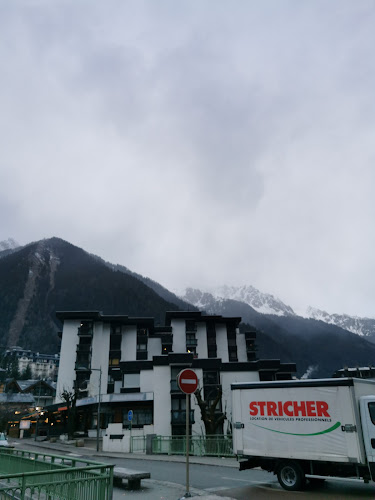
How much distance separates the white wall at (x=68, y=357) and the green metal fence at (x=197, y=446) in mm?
44311

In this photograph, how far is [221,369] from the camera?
5228 cm

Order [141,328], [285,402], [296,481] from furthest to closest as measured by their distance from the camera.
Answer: [141,328] → [285,402] → [296,481]

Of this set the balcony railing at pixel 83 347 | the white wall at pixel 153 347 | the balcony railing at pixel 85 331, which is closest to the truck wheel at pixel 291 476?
the white wall at pixel 153 347

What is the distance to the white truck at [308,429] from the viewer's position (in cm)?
1088

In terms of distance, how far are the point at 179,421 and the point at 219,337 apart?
30553 mm

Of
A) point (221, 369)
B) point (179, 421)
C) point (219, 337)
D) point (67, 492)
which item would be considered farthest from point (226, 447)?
point (219, 337)

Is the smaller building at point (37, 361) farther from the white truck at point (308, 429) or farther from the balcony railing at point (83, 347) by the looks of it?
the white truck at point (308, 429)

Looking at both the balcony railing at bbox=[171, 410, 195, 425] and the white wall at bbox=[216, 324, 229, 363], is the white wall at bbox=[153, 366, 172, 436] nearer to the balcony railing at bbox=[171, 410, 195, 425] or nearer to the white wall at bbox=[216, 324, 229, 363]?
the balcony railing at bbox=[171, 410, 195, 425]

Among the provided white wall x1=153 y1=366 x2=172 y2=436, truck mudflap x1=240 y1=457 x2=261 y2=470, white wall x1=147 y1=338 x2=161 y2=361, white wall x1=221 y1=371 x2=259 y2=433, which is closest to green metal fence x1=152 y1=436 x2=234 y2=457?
truck mudflap x1=240 y1=457 x2=261 y2=470

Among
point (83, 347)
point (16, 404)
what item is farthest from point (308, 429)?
point (16, 404)

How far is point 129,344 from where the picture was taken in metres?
77.5

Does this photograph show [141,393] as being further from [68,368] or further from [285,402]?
[285,402]

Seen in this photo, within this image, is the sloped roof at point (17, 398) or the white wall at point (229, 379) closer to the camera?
the white wall at point (229, 379)

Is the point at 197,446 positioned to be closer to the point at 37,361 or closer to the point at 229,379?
the point at 229,379
